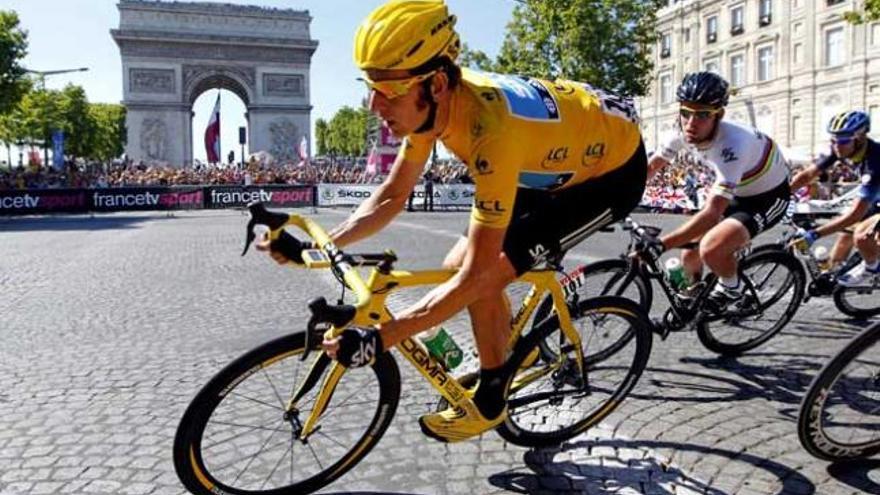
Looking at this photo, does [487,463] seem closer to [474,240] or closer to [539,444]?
[539,444]

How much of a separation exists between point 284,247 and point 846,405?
94.8 inches

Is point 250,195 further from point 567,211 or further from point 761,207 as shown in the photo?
point 567,211

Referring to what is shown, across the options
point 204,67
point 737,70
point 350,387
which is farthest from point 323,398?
point 204,67

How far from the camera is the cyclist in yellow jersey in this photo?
2.69 m

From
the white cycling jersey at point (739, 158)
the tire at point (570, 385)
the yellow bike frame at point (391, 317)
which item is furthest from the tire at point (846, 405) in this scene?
the white cycling jersey at point (739, 158)

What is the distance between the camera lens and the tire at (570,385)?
3553 millimetres

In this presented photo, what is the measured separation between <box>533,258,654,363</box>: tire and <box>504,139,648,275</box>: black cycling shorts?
0.42 metres

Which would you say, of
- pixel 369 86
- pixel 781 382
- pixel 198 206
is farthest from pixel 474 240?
pixel 198 206

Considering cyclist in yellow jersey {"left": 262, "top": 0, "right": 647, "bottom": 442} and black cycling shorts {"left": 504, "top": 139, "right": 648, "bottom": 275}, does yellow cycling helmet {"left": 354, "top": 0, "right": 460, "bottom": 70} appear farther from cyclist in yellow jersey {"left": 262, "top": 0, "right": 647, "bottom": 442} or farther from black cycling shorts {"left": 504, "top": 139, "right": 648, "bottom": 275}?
black cycling shorts {"left": 504, "top": 139, "right": 648, "bottom": 275}

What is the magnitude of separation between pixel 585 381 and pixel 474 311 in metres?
0.92

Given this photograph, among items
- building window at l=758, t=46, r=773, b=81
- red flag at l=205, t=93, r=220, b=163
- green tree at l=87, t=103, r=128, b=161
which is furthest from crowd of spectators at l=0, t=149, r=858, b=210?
green tree at l=87, t=103, r=128, b=161

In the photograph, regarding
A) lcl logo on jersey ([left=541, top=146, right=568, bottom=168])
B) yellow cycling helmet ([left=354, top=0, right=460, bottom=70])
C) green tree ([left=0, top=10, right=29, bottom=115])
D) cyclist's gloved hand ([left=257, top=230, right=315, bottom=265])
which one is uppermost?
green tree ([left=0, top=10, right=29, bottom=115])

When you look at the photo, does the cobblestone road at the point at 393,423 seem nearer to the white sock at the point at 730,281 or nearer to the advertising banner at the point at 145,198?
the white sock at the point at 730,281

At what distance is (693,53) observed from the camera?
61.6 metres
